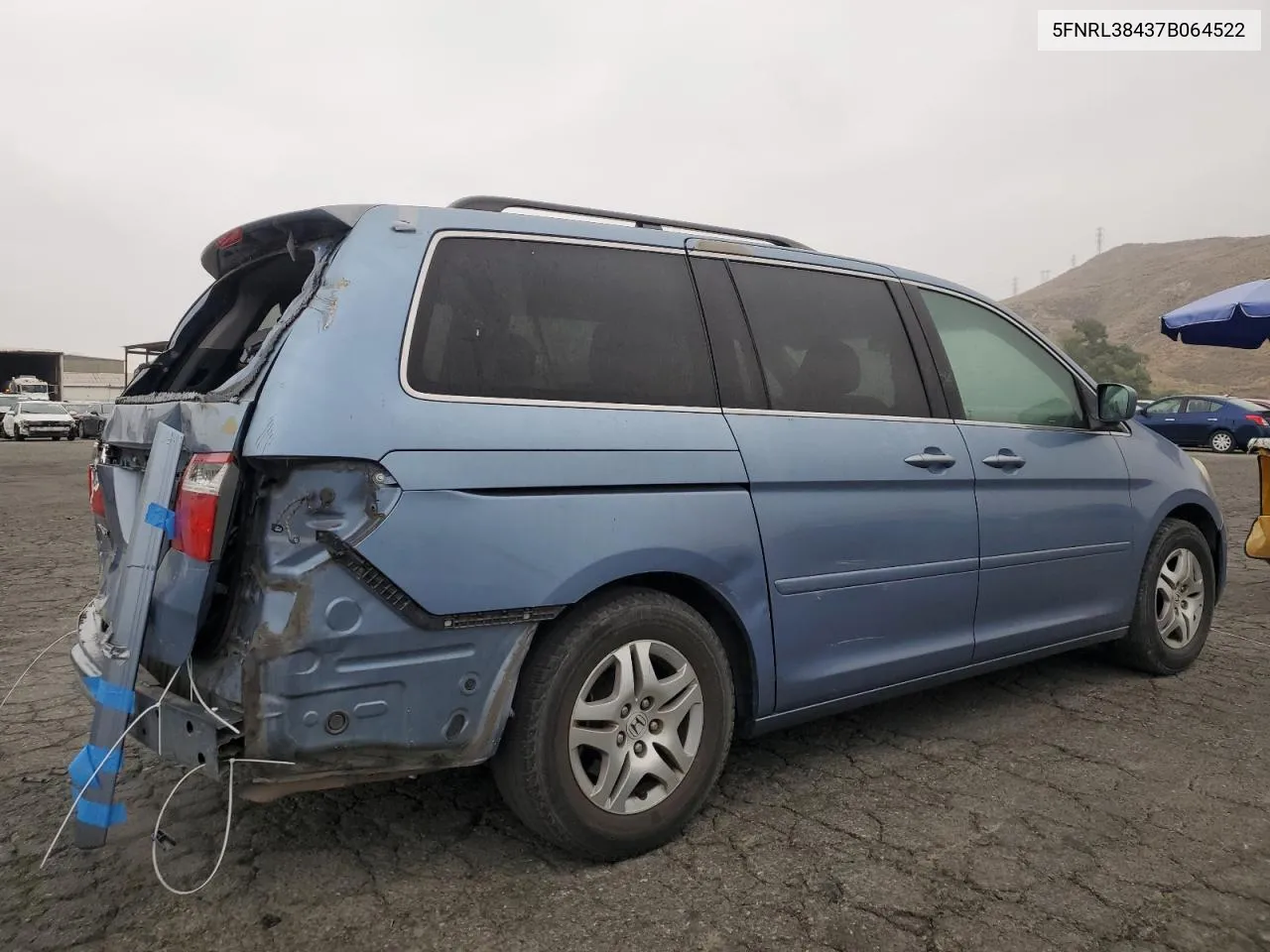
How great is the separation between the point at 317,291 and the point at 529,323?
55cm

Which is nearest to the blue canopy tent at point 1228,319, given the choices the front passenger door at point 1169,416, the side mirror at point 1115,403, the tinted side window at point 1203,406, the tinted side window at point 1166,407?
the side mirror at point 1115,403

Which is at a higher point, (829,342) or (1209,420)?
(1209,420)

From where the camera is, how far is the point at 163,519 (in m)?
2.21

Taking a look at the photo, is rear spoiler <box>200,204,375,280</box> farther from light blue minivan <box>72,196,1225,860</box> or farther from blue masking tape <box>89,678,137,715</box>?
blue masking tape <box>89,678,137,715</box>

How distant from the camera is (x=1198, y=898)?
2.32 metres

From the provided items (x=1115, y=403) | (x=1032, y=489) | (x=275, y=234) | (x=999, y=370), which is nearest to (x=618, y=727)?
(x=275, y=234)

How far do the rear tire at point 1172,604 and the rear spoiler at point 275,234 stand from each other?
12.1ft

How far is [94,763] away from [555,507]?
1250mm

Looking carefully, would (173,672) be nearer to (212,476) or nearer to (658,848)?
(212,476)

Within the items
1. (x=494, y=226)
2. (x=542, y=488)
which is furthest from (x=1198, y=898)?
(x=494, y=226)

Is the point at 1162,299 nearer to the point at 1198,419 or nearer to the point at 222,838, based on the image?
the point at 1198,419

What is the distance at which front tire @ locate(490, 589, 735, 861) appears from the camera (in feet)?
7.64

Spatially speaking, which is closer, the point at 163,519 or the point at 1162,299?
the point at 163,519

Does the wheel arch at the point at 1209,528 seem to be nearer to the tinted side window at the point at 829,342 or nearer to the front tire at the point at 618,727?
the tinted side window at the point at 829,342
